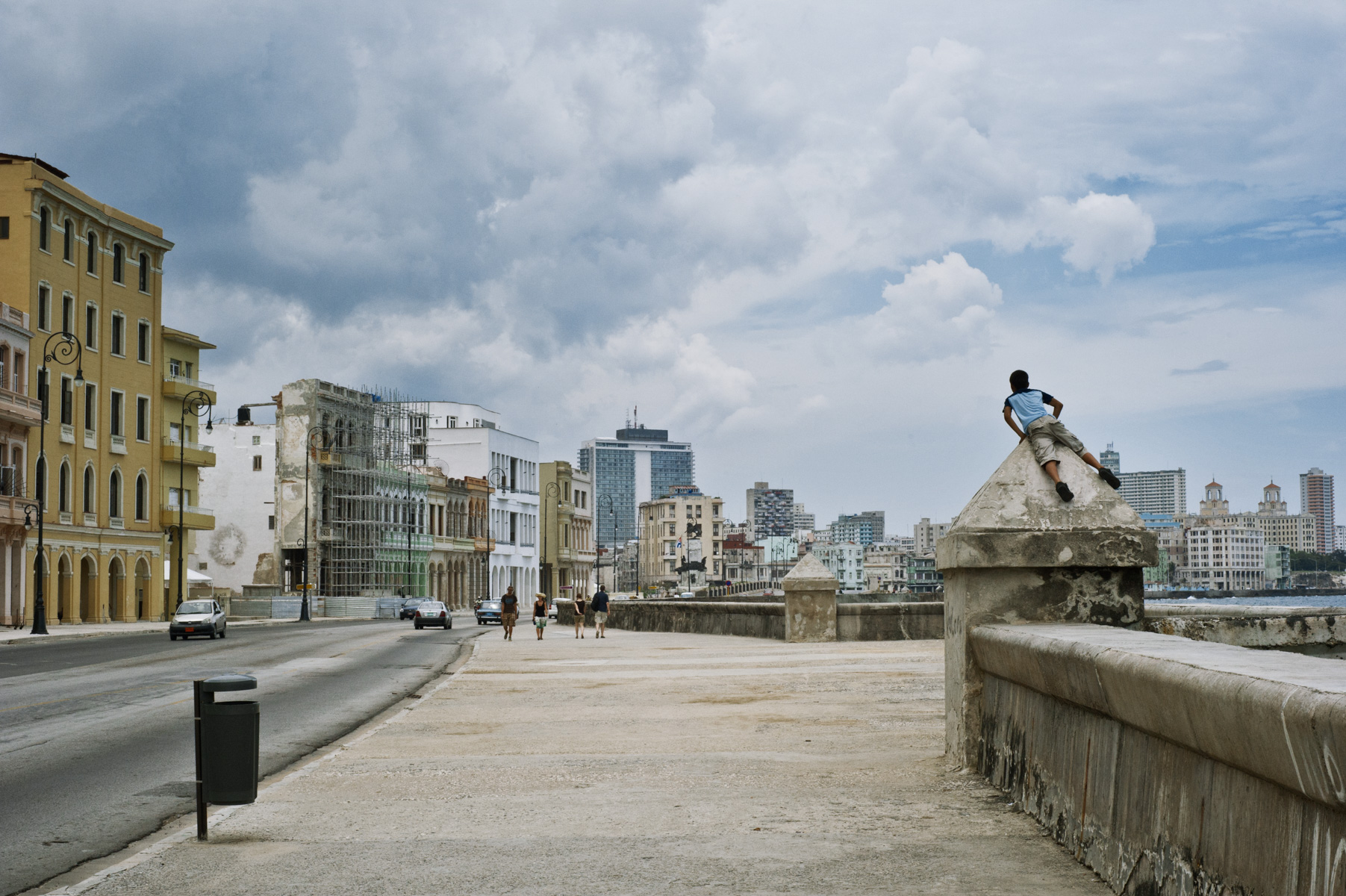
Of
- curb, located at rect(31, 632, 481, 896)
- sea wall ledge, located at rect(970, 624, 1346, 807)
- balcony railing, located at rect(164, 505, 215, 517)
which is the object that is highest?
balcony railing, located at rect(164, 505, 215, 517)

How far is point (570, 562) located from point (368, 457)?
38.2 m

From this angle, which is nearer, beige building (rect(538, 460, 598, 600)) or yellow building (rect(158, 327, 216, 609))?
yellow building (rect(158, 327, 216, 609))

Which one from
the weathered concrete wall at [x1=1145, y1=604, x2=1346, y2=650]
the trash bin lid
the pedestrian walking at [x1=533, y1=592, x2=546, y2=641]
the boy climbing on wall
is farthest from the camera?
the pedestrian walking at [x1=533, y1=592, x2=546, y2=641]

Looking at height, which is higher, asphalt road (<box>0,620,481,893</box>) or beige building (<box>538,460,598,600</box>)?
beige building (<box>538,460,598,600</box>)

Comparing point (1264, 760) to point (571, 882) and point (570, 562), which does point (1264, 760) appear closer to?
point (571, 882)

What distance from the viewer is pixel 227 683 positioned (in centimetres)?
766

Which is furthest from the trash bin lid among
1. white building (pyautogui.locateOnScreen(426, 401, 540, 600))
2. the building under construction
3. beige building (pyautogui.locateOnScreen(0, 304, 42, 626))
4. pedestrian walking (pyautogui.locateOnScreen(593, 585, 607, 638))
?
white building (pyautogui.locateOnScreen(426, 401, 540, 600))

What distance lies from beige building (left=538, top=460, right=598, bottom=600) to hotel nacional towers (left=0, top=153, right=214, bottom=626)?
5703cm

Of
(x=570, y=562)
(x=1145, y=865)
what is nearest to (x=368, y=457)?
(x=570, y=562)

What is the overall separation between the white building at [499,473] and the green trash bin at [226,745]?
110088mm

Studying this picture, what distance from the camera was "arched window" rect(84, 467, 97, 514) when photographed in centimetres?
6450

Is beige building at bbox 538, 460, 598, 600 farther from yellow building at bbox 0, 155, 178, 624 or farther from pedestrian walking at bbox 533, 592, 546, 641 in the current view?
pedestrian walking at bbox 533, 592, 546, 641

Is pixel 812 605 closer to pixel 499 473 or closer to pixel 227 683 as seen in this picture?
pixel 227 683

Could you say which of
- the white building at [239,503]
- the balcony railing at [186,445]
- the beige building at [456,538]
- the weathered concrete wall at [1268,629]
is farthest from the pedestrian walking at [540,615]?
the beige building at [456,538]
